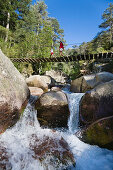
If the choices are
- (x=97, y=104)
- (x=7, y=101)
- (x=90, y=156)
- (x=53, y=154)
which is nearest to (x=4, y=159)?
(x=53, y=154)

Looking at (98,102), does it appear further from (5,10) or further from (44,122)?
(5,10)

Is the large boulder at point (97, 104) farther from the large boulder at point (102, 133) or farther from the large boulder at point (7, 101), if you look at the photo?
the large boulder at point (7, 101)

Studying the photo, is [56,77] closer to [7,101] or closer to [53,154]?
[7,101]

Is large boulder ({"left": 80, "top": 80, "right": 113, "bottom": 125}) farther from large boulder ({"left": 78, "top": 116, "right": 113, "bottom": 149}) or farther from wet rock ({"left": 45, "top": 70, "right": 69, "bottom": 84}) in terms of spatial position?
wet rock ({"left": 45, "top": 70, "right": 69, "bottom": 84})

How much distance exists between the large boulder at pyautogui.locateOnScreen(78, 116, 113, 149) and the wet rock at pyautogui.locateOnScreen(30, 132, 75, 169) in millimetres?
863

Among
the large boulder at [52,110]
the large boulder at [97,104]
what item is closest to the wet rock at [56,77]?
the large boulder at [52,110]

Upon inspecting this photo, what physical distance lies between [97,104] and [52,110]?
1663 millimetres

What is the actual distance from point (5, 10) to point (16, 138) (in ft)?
65.6

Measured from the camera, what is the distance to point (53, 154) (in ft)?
7.64

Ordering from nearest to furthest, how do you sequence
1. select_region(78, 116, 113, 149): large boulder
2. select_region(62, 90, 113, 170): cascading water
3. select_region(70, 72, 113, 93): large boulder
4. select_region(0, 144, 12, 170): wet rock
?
select_region(0, 144, 12, 170): wet rock, select_region(62, 90, 113, 170): cascading water, select_region(78, 116, 113, 149): large boulder, select_region(70, 72, 113, 93): large boulder

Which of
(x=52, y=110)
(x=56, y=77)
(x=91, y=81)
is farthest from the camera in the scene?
(x=56, y=77)

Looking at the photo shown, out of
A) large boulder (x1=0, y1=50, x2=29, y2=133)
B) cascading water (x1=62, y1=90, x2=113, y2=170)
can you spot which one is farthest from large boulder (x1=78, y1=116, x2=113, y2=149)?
large boulder (x1=0, y1=50, x2=29, y2=133)

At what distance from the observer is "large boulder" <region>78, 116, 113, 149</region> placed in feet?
9.18

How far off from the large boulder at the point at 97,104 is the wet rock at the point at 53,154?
1.50m
